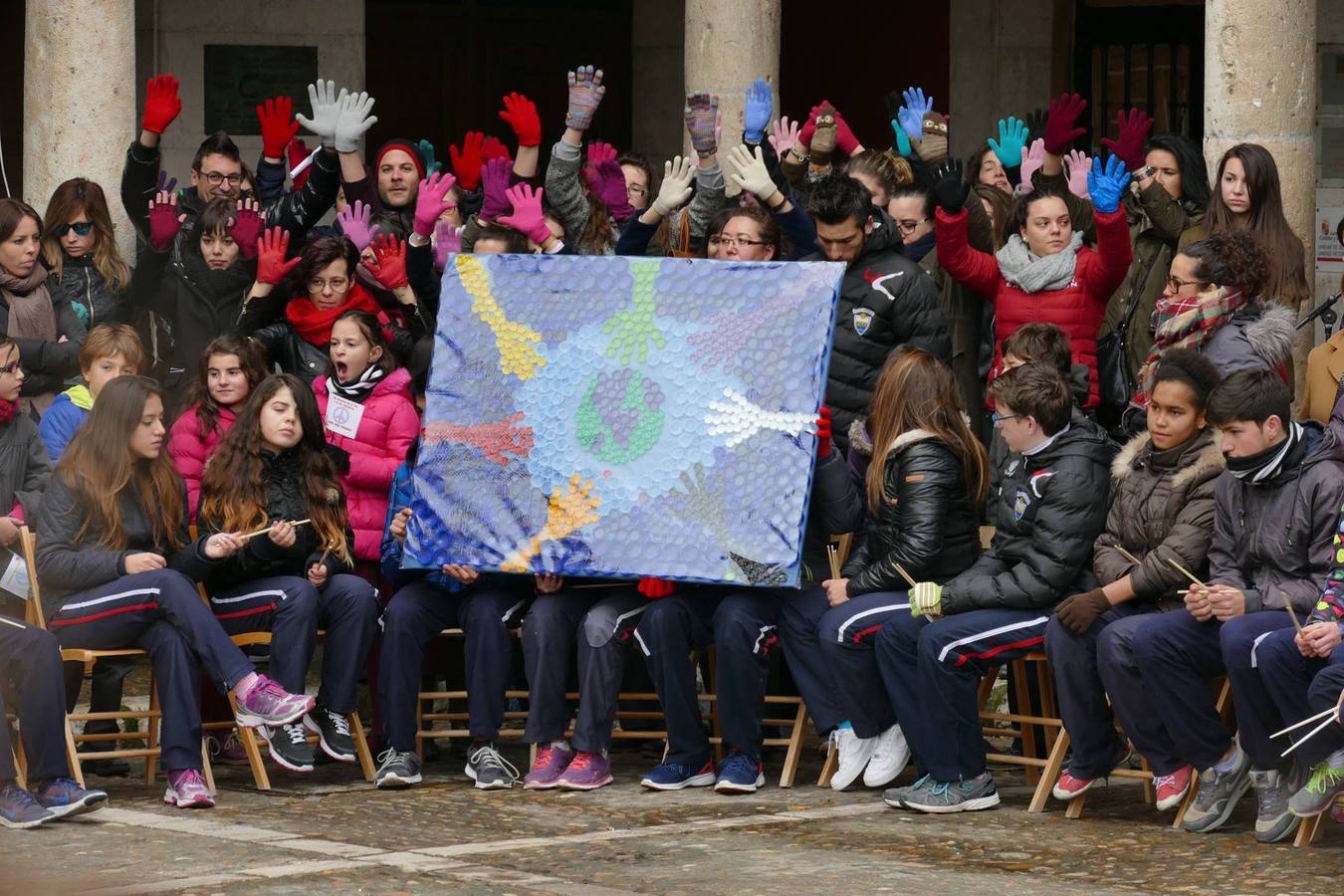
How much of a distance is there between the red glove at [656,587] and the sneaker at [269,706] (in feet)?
3.95

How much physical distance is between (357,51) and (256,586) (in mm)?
7205

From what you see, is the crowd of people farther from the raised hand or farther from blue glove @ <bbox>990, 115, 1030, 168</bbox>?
blue glove @ <bbox>990, 115, 1030, 168</bbox>

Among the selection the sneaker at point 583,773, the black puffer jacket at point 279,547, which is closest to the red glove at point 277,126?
the black puffer jacket at point 279,547

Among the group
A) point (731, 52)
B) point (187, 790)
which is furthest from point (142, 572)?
point (731, 52)

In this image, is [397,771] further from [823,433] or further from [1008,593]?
[1008,593]

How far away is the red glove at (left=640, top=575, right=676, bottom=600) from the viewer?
26.6ft

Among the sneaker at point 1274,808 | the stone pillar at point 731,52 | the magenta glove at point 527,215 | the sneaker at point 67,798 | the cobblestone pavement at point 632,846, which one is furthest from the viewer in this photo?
the stone pillar at point 731,52

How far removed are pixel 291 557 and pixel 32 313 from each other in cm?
213

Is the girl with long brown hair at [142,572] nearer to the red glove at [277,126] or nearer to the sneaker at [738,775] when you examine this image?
the sneaker at [738,775]

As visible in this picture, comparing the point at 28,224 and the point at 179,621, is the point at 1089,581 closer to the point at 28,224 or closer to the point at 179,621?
the point at 179,621

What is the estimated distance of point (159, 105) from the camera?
33.2ft

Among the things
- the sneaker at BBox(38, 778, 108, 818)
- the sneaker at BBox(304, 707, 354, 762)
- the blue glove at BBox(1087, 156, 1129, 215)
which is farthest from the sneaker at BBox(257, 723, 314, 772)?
the blue glove at BBox(1087, 156, 1129, 215)

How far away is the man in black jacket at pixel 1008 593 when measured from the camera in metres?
7.65

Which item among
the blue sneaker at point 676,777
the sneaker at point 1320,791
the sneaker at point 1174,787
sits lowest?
the blue sneaker at point 676,777
